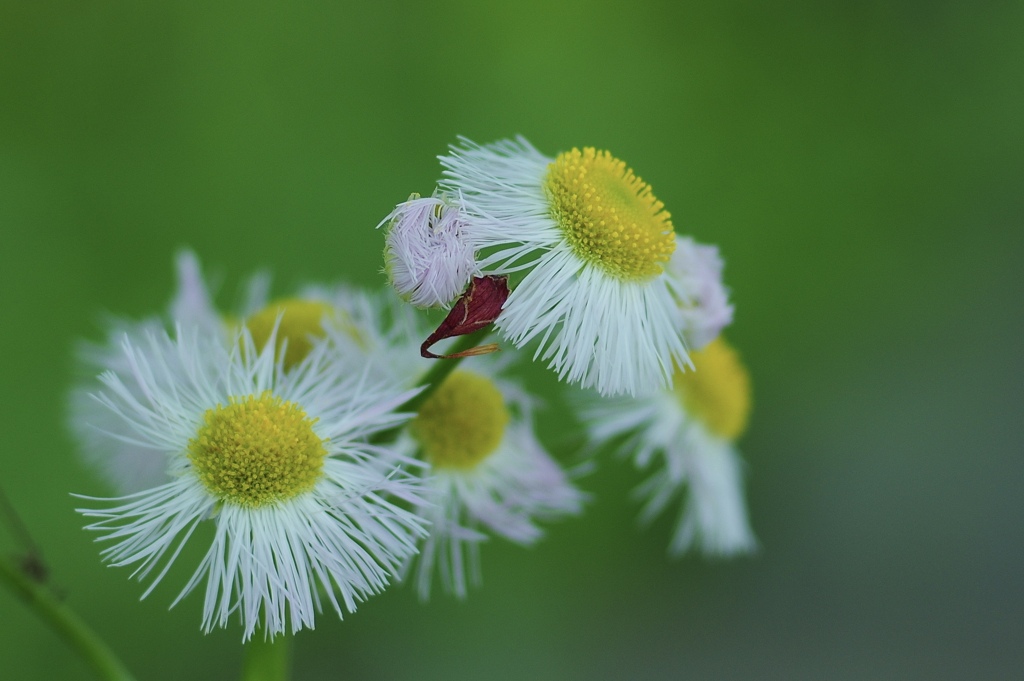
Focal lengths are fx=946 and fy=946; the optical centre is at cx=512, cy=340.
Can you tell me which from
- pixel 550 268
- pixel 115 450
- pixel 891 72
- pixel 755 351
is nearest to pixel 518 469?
pixel 550 268

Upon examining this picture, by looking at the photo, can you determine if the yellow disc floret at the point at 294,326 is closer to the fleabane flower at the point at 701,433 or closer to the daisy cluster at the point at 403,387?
the daisy cluster at the point at 403,387

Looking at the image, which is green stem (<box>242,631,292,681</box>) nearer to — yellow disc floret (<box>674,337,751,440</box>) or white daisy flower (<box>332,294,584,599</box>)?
white daisy flower (<box>332,294,584,599</box>)

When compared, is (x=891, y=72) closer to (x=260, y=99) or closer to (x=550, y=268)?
(x=260, y=99)

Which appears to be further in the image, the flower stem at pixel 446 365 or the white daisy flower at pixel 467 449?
the white daisy flower at pixel 467 449

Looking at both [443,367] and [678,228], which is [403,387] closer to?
[443,367]

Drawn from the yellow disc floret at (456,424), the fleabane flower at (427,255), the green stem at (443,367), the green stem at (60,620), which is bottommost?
the green stem at (60,620)

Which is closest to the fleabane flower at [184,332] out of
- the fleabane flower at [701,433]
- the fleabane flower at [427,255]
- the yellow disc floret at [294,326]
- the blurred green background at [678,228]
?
the yellow disc floret at [294,326]

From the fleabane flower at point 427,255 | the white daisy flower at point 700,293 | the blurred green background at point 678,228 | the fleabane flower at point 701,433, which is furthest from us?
the blurred green background at point 678,228

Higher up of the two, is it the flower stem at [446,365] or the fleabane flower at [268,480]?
the flower stem at [446,365]
